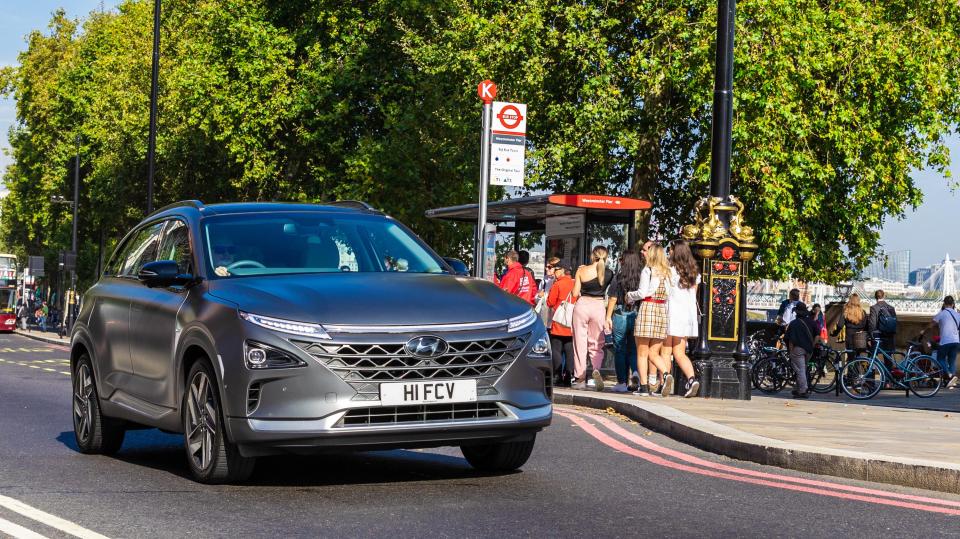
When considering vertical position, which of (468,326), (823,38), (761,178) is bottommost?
(468,326)

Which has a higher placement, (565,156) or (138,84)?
(138,84)

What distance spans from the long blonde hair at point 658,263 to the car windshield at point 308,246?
709cm

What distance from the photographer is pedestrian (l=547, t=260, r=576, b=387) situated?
18469 millimetres

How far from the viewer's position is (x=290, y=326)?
7496mm

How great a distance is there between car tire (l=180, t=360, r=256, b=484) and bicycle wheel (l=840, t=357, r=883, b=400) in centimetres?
1486

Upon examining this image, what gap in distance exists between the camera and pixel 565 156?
29859 mm

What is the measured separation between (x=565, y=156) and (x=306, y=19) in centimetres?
1523

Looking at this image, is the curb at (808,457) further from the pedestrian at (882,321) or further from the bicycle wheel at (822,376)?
the pedestrian at (882,321)

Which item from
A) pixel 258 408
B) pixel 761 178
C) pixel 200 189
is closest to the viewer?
pixel 258 408

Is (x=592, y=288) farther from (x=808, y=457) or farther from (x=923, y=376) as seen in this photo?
(x=808, y=457)

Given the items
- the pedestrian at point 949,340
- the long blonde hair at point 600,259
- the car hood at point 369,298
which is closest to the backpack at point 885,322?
the pedestrian at point 949,340

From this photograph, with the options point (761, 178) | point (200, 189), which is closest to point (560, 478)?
point (761, 178)

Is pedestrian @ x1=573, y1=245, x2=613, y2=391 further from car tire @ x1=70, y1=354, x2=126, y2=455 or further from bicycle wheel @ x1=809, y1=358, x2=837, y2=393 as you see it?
car tire @ x1=70, y1=354, x2=126, y2=455

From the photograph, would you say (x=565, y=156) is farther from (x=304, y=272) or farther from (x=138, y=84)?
(x=138, y=84)
